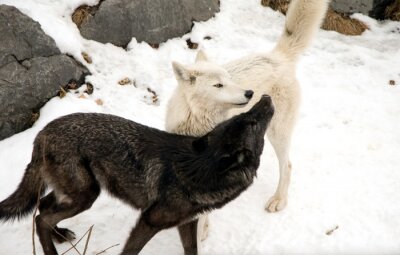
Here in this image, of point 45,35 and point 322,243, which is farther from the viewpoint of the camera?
point 45,35

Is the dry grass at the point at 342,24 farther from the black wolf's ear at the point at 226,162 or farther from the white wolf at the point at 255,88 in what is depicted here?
the black wolf's ear at the point at 226,162

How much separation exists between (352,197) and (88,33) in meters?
5.04

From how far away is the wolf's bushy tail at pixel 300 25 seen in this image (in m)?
4.62

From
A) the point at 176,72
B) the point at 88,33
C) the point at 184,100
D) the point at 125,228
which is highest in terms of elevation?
the point at 176,72

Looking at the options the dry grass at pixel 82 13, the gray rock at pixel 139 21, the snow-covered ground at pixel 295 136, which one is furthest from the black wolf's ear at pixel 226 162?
the dry grass at pixel 82 13

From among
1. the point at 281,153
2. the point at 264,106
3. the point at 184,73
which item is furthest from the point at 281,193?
the point at 184,73

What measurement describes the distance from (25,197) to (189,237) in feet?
5.39

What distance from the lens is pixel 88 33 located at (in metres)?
6.96

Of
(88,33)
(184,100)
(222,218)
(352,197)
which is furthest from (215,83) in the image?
(88,33)

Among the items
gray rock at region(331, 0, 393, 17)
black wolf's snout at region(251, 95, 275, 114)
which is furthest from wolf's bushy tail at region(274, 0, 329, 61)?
gray rock at region(331, 0, 393, 17)

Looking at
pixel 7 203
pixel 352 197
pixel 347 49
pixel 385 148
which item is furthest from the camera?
pixel 347 49

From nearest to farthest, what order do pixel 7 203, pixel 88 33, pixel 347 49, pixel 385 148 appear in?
pixel 7 203
pixel 385 148
pixel 88 33
pixel 347 49

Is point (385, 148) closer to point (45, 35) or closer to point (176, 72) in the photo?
point (176, 72)

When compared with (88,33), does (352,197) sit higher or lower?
lower
